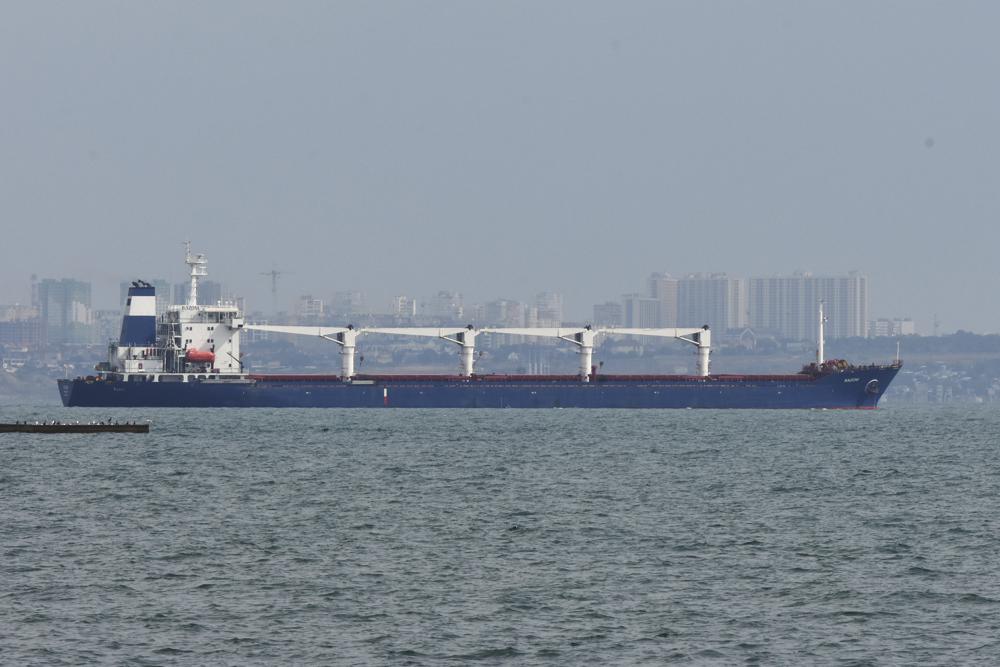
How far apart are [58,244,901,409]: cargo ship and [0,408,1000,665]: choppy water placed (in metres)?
53.5

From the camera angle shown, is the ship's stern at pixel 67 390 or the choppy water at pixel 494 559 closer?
the choppy water at pixel 494 559

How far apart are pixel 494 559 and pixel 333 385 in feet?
298

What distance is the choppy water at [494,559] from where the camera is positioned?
27500 mm

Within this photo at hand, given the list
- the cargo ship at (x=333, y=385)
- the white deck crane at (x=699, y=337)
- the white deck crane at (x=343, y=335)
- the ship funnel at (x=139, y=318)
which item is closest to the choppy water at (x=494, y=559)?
the cargo ship at (x=333, y=385)

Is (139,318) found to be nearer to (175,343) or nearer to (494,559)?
(175,343)

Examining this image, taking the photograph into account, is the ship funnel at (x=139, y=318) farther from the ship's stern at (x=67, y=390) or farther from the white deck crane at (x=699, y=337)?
the white deck crane at (x=699, y=337)

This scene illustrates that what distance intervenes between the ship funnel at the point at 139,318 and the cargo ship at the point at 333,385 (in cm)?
8

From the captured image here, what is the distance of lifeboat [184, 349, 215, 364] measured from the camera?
126m

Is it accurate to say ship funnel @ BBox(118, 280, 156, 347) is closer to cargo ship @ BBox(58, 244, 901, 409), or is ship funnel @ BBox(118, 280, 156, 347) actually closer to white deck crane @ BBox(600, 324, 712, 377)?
cargo ship @ BBox(58, 244, 901, 409)

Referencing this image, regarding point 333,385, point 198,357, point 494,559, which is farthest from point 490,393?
point 494,559

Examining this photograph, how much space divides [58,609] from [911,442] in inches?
2755

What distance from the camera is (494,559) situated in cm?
3669

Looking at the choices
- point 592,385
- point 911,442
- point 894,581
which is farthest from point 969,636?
point 592,385

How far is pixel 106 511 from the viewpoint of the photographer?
46.3 meters
